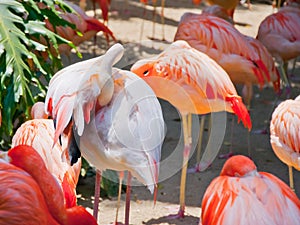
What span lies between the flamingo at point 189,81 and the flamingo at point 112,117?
2.29 feet

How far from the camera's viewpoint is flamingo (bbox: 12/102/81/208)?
3316 mm

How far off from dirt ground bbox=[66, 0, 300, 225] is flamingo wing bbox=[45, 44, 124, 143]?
0.31 meters

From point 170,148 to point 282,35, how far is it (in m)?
1.41

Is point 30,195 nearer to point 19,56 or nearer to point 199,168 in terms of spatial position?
point 19,56

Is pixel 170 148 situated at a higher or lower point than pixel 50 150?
lower

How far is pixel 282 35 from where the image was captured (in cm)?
604

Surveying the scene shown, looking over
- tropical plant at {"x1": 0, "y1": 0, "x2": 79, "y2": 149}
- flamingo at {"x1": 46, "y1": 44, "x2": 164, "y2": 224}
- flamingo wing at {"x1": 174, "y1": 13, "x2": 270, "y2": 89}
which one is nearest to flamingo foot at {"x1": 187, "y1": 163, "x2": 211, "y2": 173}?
flamingo wing at {"x1": 174, "y1": 13, "x2": 270, "y2": 89}

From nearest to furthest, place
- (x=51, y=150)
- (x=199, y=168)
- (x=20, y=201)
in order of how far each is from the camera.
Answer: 1. (x=20, y=201)
2. (x=51, y=150)
3. (x=199, y=168)

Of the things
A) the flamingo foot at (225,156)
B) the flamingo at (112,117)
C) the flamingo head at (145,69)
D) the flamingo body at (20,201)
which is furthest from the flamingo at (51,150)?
the flamingo foot at (225,156)

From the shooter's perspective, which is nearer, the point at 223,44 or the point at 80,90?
the point at 80,90

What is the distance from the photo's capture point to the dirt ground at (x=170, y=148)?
443 cm

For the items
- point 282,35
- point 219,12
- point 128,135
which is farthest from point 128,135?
point 219,12

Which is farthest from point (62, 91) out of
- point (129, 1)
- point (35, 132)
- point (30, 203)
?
point (129, 1)

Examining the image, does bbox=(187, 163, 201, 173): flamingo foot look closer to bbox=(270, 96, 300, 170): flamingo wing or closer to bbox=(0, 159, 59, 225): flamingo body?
bbox=(270, 96, 300, 170): flamingo wing
